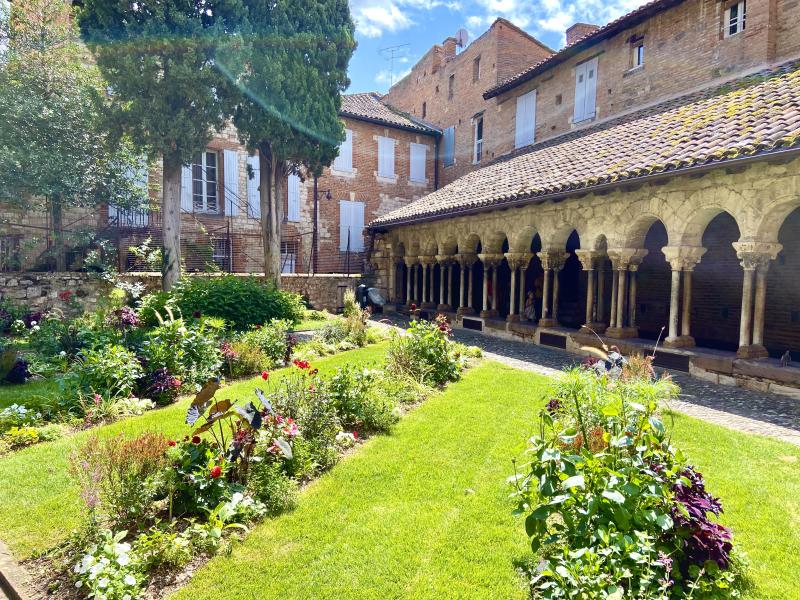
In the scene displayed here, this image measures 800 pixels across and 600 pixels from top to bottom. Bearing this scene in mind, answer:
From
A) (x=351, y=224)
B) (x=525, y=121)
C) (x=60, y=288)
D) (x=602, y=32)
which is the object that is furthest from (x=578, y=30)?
(x=60, y=288)

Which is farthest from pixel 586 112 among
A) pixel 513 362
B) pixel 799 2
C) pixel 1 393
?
pixel 1 393

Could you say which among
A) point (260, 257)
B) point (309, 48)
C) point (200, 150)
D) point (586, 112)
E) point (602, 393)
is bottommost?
point (602, 393)

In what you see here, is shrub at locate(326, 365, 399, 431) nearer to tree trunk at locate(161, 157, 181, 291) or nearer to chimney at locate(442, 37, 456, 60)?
tree trunk at locate(161, 157, 181, 291)

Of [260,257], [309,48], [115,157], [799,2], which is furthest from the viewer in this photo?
[260,257]

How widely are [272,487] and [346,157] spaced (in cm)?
1886

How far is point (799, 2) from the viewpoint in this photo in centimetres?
913

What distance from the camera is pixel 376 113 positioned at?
21.8m

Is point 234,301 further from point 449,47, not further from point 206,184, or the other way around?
point 449,47

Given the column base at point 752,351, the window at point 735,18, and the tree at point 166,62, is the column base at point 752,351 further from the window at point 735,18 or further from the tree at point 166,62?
the tree at point 166,62

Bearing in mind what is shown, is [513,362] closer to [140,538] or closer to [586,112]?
[140,538]

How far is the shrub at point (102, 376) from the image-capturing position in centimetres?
565

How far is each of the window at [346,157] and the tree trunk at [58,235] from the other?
Result: 34.1ft

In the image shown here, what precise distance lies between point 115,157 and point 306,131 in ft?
19.7

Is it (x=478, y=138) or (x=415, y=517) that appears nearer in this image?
(x=415, y=517)
